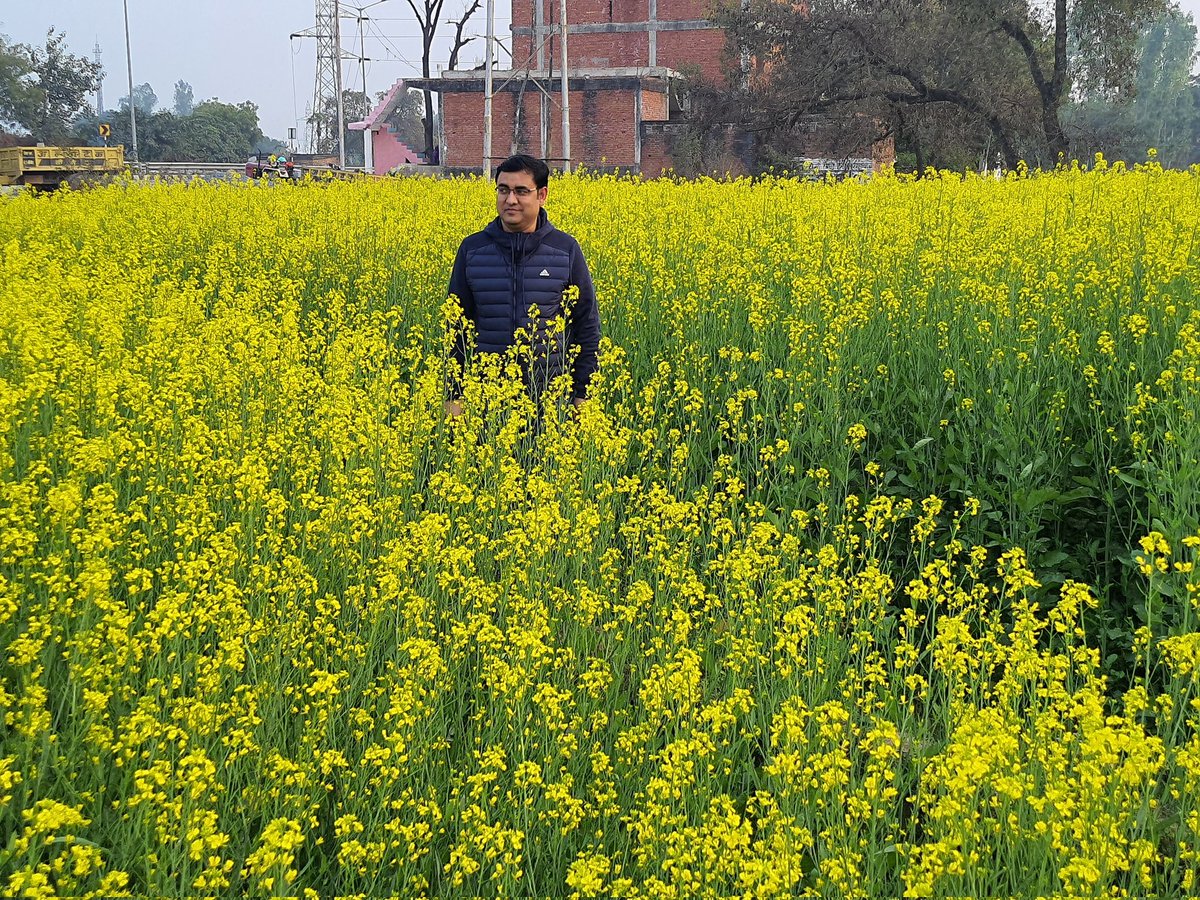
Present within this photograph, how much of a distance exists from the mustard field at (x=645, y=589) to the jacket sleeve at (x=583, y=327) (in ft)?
0.85

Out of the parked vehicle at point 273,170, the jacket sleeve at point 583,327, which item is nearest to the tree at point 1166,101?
the parked vehicle at point 273,170

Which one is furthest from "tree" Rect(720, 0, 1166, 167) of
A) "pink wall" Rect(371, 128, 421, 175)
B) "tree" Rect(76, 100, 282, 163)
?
"tree" Rect(76, 100, 282, 163)

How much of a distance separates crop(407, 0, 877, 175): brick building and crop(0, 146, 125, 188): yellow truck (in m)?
12.1

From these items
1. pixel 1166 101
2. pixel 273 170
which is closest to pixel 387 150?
pixel 273 170

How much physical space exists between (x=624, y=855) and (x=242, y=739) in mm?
1036

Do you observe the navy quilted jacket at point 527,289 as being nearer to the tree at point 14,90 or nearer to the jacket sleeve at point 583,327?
the jacket sleeve at point 583,327

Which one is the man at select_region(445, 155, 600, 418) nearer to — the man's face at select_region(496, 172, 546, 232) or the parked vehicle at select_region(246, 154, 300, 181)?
the man's face at select_region(496, 172, 546, 232)

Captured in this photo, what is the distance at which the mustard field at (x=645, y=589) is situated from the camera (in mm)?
2850

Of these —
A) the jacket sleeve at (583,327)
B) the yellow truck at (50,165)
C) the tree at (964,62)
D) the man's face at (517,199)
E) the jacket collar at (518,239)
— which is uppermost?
the tree at (964,62)

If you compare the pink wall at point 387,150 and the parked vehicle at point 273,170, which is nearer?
the parked vehicle at point 273,170

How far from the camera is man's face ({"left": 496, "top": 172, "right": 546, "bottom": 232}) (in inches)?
241

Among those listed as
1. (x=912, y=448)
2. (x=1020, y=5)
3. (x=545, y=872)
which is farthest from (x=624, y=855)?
(x=1020, y=5)

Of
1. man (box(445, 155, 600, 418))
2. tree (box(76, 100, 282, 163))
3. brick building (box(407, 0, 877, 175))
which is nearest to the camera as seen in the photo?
man (box(445, 155, 600, 418))

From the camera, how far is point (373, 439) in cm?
527
